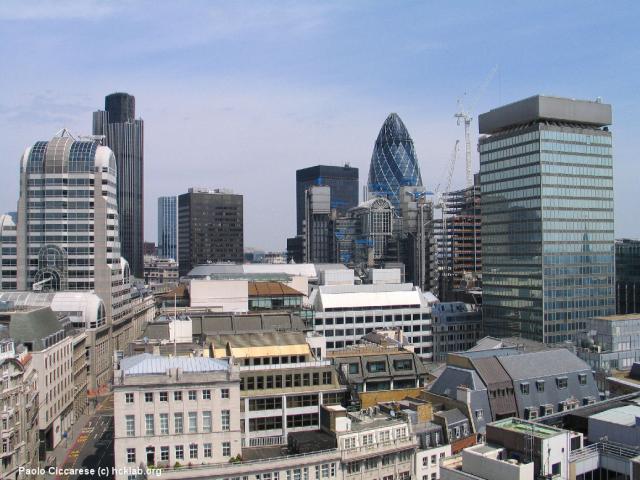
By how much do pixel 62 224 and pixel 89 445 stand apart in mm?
71842

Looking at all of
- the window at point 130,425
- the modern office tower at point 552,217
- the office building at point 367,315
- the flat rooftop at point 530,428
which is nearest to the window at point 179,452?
the window at point 130,425

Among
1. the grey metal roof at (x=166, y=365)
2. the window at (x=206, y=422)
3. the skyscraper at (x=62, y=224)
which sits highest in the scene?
the skyscraper at (x=62, y=224)

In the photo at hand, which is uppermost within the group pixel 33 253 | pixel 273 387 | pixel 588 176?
pixel 588 176

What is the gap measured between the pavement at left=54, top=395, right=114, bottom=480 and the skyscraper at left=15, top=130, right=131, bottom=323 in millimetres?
38900

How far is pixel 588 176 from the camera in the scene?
18362cm

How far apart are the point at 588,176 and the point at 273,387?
122 metres

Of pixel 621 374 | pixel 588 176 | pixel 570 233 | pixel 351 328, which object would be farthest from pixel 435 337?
pixel 621 374

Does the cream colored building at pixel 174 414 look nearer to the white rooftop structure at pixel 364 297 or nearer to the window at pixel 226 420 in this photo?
the window at pixel 226 420

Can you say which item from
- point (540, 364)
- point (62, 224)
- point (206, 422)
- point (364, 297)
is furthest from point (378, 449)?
point (62, 224)

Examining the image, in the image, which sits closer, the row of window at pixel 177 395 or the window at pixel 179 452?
the row of window at pixel 177 395

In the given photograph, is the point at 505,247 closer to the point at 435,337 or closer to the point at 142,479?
the point at 435,337

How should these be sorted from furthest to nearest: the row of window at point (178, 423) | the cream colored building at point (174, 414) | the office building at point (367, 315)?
the office building at point (367, 315) < the row of window at point (178, 423) < the cream colored building at point (174, 414)

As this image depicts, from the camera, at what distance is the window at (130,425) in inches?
3125

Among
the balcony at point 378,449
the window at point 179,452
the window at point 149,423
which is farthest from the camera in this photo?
the balcony at point 378,449
